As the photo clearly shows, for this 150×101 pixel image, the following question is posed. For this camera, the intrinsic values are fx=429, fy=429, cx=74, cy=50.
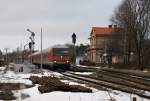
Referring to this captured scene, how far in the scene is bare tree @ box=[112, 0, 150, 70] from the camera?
227 ft

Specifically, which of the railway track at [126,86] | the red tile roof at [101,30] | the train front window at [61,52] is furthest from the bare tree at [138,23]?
the red tile roof at [101,30]

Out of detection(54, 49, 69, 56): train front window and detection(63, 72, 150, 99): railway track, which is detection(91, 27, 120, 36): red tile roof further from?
detection(63, 72, 150, 99): railway track

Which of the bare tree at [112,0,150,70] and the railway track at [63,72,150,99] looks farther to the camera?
the bare tree at [112,0,150,70]

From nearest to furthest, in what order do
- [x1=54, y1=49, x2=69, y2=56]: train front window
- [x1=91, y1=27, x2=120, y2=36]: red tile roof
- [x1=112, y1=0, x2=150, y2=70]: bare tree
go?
1. [x1=54, y1=49, x2=69, y2=56]: train front window
2. [x1=112, y1=0, x2=150, y2=70]: bare tree
3. [x1=91, y1=27, x2=120, y2=36]: red tile roof

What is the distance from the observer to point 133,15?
72125mm

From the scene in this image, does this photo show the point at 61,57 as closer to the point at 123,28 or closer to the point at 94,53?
the point at 123,28

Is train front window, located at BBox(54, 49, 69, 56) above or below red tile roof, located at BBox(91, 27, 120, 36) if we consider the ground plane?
below

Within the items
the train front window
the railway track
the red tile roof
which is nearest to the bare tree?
the train front window

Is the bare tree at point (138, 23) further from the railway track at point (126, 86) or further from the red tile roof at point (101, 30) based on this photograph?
the red tile roof at point (101, 30)

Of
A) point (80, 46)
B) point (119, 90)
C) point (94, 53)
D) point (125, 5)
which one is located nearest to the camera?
point (119, 90)

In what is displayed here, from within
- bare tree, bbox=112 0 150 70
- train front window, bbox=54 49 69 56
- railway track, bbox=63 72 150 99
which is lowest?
railway track, bbox=63 72 150 99

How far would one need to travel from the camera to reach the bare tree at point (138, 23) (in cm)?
6931

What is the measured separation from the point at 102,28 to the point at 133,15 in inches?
2260

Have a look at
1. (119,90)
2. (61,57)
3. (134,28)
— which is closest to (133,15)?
(134,28)
